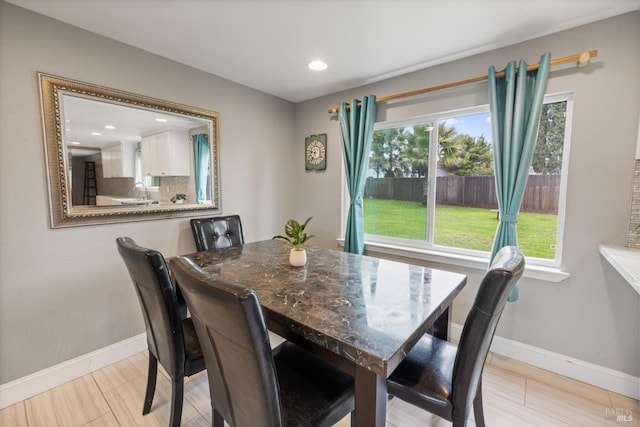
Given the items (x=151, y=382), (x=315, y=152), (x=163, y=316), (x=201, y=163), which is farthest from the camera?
(x=315, y=152)

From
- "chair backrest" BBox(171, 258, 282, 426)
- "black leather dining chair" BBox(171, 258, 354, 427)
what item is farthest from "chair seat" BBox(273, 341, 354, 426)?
"chair backrest" BBox(171, 258, 282, 426)

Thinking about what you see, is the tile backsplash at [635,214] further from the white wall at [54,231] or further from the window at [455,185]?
the white wall at [54,231]

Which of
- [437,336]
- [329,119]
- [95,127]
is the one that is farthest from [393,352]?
[329,119]

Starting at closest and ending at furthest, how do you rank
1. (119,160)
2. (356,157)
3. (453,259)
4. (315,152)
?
(119,160)
(453,259)
(356,157)
(315,152)

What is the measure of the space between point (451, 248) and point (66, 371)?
3.02m

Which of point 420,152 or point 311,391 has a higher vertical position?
point 420,152

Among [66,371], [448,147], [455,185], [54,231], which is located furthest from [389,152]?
[66,371]

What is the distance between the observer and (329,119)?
3.08 metres

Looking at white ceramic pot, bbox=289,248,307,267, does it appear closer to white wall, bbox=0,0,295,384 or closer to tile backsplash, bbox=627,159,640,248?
white wall, bbox=0,0,295,384

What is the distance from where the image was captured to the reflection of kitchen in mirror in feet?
6.13

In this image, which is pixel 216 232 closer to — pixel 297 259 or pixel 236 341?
pixel 297 259

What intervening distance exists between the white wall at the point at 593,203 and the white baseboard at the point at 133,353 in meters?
0.05

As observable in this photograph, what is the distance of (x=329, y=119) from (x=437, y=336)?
7.79ft

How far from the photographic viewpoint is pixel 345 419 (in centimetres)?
160
